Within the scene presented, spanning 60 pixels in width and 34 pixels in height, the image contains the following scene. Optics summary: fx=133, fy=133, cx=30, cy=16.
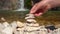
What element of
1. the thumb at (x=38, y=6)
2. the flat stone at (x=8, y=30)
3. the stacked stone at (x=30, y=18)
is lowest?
the flat stone at (x=8, y=30)

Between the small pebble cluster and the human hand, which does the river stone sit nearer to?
the small pebble cluster

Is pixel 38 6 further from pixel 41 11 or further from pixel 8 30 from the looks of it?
pixel 8 30

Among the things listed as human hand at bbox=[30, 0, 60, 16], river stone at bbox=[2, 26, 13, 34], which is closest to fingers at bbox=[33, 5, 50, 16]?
human hand at bbox=[30, 0, 60, 16]

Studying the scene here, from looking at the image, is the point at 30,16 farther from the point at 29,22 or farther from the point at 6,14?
the point at 6,14

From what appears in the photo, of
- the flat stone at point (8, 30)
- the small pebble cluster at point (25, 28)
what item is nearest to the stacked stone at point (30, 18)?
the small pebble cluster at point (25, 28)

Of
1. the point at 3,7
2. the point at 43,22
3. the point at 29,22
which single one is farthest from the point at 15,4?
the point at 43,22

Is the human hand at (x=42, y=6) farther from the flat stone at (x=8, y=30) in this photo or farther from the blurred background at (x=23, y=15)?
the flat stone at (x=8, y=30)
